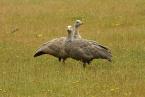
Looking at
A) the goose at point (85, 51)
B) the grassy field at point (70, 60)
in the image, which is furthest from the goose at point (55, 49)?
the goose at point (85, 51)

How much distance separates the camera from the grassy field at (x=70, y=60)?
46.3 feet

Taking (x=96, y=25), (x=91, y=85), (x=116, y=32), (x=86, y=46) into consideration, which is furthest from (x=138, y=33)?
(x=91, y=85)

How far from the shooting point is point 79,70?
16.2 m

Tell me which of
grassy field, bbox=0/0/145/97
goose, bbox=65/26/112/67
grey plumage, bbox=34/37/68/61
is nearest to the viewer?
grassy field, bbox=0/0/145/97

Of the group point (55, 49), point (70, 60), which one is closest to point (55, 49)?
point (55, 49)

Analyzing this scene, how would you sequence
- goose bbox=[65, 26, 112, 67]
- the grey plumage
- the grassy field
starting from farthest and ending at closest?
the grey plumage, goose bbox=[65, 26, 112, 67], the grassy field

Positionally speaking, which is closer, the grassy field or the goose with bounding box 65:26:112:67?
the grassy field

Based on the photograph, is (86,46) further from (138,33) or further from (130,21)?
(130,21)

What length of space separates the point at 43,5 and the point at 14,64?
44.5 ft

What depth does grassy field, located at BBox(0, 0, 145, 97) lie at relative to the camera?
556 inches

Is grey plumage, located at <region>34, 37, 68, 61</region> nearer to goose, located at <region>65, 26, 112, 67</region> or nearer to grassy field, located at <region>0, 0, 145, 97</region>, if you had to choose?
grassy field, located at <region>0, 0, 145, 97</region>

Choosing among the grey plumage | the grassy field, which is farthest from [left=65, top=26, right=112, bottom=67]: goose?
the grey plumage

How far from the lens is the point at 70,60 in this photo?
18203 mm

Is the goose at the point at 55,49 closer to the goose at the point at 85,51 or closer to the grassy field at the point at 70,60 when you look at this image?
the grassy field at the point at 70,60
